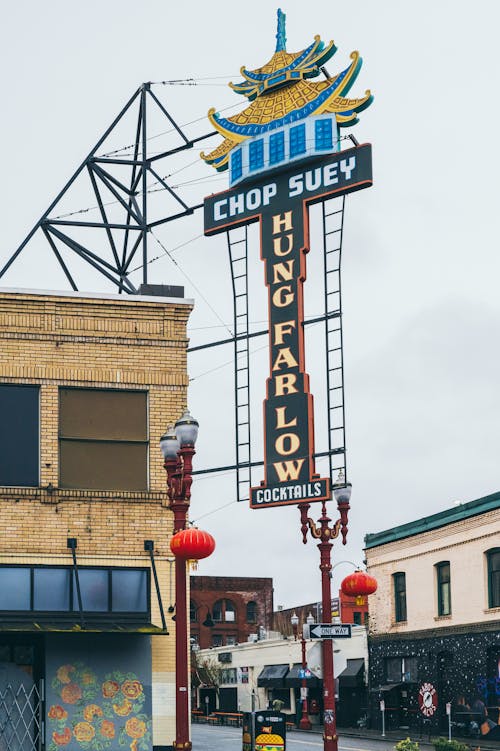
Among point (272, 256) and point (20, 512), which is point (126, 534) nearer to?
point (20, 512)

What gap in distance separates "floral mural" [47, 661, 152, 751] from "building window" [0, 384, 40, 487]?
14.1 ft

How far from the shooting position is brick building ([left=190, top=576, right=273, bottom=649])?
113000 millimetres

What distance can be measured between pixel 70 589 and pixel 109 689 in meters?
2.33

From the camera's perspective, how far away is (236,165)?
33406 mm

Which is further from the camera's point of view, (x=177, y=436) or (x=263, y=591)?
(x=263, y=591)

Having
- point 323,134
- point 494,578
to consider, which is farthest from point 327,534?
point 494,578

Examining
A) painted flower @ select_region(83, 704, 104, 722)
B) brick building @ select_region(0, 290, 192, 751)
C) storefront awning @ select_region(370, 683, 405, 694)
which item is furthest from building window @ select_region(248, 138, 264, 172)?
storefront awning @ select_region(370, 683, 405, 694)

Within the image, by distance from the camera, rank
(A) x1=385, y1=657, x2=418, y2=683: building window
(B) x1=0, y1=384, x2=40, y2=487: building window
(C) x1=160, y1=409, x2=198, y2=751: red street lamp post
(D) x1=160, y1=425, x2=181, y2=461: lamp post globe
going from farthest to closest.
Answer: (A) x1=385, y1=657, x2=418, y2=683: building window
(B) x1=0, y1=384, x2=40, y2=487: building window
(D) x1=160, y1=425, x2=181, y2=461: lamp post globe
(C) x1=160, y1=409, x2=198, y2=751: red street lamp post

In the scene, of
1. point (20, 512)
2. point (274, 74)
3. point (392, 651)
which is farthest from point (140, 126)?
point (392, 651)

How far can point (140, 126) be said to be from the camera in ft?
115

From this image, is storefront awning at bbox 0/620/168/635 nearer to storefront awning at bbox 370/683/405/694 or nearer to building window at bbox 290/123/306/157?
building window at bbox 290/123/306/157

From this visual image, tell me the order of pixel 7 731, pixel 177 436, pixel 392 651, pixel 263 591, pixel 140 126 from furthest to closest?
pixel 263 591 < pixel 392 651 < pixel 140 126 < pixel 7 731 < pixel 177 436

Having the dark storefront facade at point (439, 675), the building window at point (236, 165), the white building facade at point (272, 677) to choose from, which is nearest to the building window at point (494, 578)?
the dark storefront facade at point (439, 675)

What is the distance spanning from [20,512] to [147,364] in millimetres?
4470
